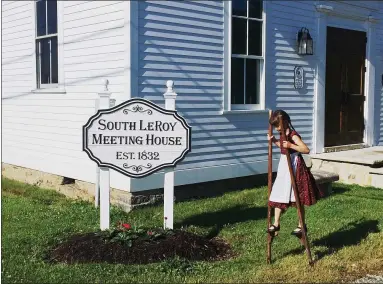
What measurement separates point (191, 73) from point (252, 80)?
1504 millimetres

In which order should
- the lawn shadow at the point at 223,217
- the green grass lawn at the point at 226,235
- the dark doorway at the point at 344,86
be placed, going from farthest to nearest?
the dark doorway at the point at 344,86
the lawn shadow at the point at 223,217
the green grass lawn at the point at 226,235

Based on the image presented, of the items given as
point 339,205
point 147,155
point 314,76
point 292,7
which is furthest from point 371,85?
point 147,155

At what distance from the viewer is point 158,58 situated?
7598 millimetres

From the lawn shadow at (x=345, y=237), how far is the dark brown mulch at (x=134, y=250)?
901mm

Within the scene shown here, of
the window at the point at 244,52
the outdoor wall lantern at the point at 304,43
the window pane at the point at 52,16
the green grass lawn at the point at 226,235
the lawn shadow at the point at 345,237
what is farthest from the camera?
the outdoor wall lantern at the point at 304,43

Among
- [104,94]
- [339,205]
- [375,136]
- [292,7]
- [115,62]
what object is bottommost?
[339,205]

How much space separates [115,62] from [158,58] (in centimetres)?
61

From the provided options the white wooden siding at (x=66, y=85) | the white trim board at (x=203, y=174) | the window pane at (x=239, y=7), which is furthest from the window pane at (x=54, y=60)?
the window pane at (x=239, y=7)

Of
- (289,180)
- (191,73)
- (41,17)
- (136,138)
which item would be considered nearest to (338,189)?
(191,73)

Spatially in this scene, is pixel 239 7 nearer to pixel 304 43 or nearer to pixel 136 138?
pixel 304 43

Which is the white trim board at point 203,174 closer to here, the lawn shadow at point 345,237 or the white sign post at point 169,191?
the white sign post at point 169,191

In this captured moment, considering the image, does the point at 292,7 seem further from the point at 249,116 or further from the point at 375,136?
the point at 375,136

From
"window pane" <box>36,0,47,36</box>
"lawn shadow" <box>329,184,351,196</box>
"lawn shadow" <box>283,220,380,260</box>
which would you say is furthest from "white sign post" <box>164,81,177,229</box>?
"window pane" <box>36,0,47,36</box>

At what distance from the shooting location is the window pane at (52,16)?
902cm
